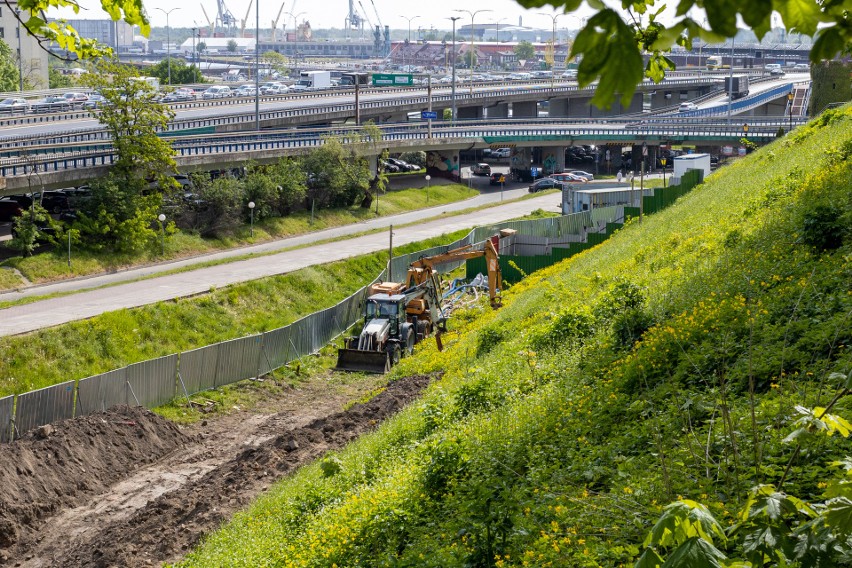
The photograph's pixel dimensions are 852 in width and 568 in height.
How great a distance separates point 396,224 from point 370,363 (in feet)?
85.3

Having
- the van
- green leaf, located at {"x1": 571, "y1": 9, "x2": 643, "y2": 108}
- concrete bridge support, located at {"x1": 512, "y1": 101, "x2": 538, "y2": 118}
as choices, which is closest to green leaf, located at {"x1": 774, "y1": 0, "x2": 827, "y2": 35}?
green leaf, located at {"x1": 571, "y1": 9, "x2": 643, "y2": 108}

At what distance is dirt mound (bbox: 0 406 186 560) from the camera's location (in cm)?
2070

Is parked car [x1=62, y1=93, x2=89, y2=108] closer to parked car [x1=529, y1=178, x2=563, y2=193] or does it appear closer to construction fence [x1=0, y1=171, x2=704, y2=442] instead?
parked car [x1=529, y1=178, x2=563, y2=193]

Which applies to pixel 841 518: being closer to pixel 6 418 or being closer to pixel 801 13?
pixel 801 13

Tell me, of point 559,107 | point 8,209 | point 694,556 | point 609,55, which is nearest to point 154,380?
point 694,556

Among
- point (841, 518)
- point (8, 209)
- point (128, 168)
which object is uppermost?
point (841, 518)

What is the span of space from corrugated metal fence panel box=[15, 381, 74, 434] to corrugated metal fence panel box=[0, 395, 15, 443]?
185mm

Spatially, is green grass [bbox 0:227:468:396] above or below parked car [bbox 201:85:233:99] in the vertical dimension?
below

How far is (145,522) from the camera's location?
1888 cm

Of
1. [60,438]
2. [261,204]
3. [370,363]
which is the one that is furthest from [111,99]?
[60,438]

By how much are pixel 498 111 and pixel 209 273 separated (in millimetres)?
93348

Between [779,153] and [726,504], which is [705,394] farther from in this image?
[779,153]

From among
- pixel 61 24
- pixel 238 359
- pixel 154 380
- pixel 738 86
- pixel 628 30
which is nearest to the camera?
pixel 628 30

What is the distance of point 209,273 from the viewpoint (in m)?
40.9
